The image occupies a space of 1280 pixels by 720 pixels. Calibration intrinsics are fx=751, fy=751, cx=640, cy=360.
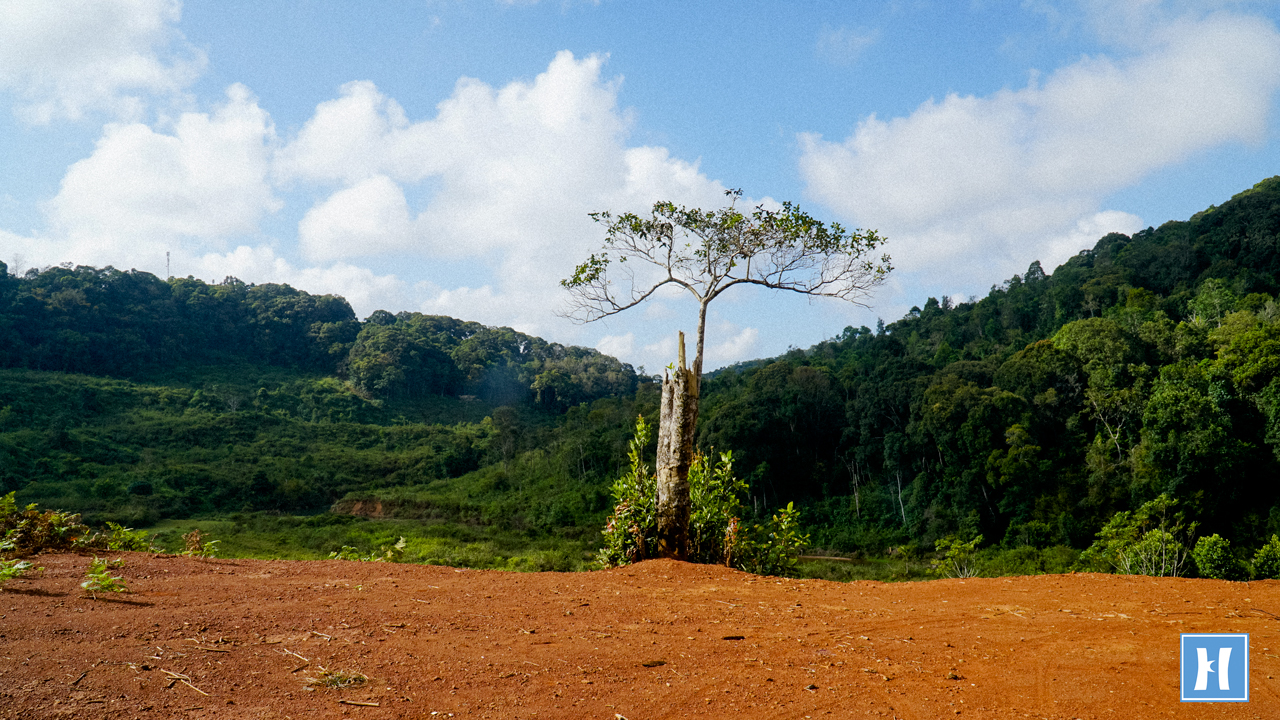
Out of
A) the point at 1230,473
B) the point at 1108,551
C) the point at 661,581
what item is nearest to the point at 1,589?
the point at 661,581

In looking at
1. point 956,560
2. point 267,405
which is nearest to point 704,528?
point 956,560

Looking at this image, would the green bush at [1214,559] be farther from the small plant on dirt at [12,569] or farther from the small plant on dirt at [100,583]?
the small plant on dirt at [12,569]

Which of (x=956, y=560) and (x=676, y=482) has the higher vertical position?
(x=676, y=482)

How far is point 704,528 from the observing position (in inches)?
315

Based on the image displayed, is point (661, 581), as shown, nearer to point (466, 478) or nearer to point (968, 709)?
point (968, 709)

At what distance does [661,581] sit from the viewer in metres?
6.24

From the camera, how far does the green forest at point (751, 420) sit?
1045 inches

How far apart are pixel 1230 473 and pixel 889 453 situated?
1250cm

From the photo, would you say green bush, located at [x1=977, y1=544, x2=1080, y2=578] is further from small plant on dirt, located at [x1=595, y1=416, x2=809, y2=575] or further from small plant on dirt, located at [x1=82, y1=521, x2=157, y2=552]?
small plant on dirt, located at [x1=82, y1=521, x2=157, y2=552]

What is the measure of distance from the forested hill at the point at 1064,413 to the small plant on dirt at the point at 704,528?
2278 cm

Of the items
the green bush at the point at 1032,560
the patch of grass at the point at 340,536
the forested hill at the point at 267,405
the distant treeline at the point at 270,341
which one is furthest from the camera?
the distant treeline at the point at 270,341

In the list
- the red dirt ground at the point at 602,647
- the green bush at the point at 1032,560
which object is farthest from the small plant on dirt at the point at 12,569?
the green bush at the point at 1032,560

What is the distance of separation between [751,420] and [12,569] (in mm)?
32672

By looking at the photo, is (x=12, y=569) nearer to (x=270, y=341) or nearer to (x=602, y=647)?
(x=602, y=647)
